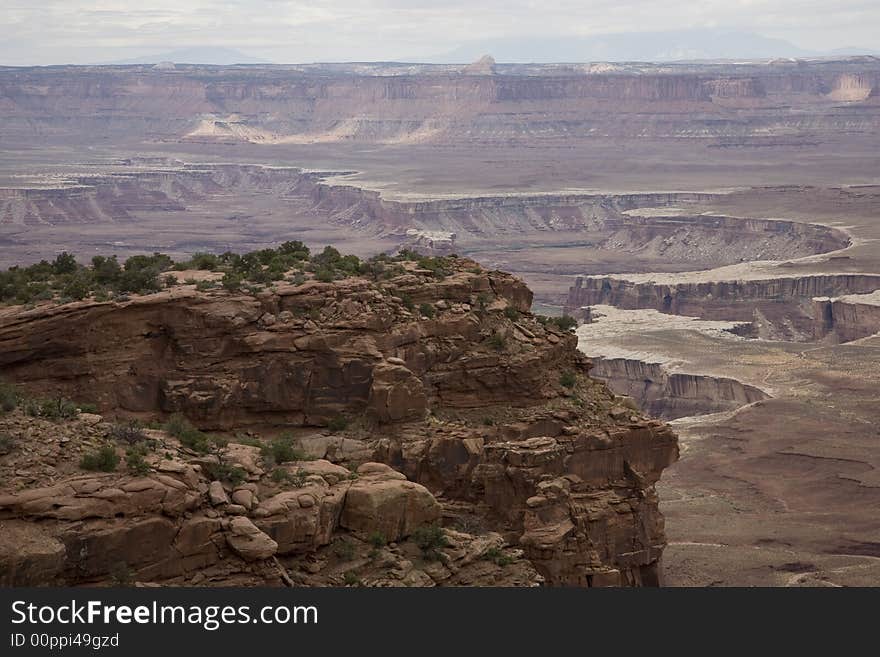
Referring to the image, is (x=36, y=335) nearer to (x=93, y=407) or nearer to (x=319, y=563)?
(x=93, y=407)

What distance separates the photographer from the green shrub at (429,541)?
25266mm

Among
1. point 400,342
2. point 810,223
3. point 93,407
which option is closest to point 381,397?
point 400,342

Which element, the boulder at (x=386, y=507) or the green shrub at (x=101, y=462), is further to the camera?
the boulder at (x=386, y=507)

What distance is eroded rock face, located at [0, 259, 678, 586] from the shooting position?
22422 mm

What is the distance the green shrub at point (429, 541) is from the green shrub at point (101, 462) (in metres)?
5.05

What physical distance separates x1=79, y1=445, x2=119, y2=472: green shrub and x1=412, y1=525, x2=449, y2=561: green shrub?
16.6ft

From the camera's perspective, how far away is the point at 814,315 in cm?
13688

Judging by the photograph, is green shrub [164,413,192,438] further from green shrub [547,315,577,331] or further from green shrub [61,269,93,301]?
green shrub [547,315,577,331]

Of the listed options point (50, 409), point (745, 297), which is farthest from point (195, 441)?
point (745, 297)

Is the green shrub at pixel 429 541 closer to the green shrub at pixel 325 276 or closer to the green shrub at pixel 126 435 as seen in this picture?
the green shrub at pixel 126 435

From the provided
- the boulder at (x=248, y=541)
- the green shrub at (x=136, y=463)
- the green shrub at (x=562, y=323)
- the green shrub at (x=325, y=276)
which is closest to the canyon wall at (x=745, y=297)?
the green shrub at (x=562, y=323)

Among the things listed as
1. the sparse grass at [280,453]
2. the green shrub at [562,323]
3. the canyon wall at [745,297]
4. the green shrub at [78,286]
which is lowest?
the canyon wall at [745,297]

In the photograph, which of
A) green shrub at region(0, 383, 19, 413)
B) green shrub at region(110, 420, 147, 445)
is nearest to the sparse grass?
green shrub at region(110, 420, 147, 445)

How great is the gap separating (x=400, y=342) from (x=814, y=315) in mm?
110205
